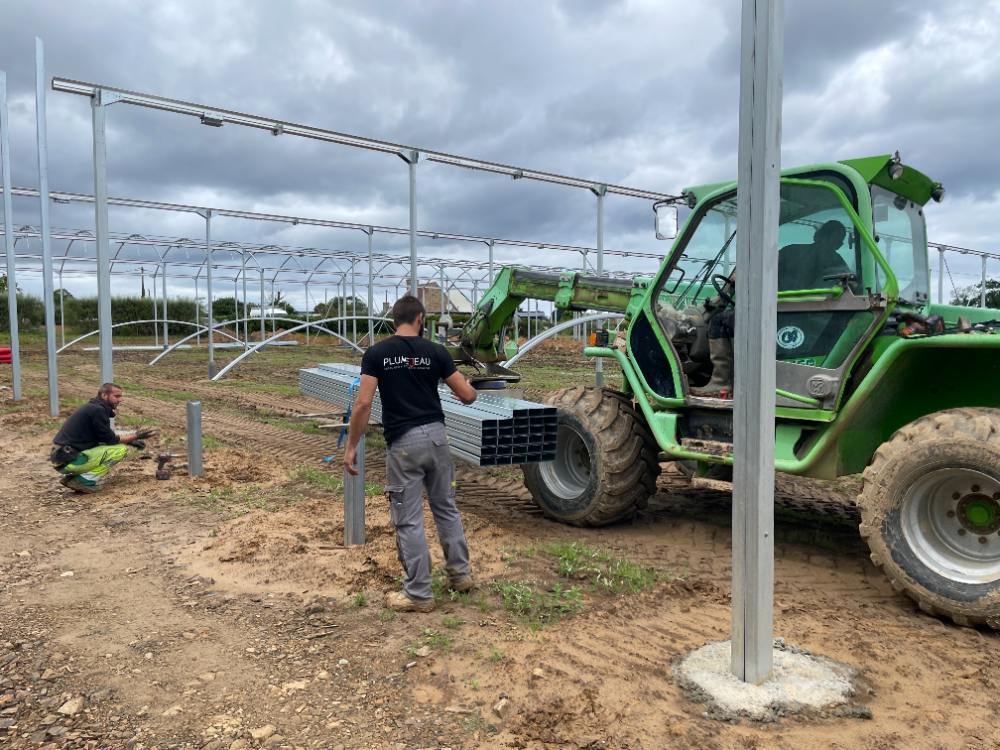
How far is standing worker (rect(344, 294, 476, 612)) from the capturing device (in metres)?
4.33

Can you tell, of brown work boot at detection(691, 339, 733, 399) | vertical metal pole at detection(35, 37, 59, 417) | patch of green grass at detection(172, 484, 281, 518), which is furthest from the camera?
vertical metal pole at detection(35, 37, 59, 417)

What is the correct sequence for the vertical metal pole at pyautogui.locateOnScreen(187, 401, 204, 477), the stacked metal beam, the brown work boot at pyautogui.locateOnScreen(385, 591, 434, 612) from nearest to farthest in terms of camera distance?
the brown work boot at pyautogui.locateOnScreen(385, 591, 434, 612) < the stacked metal beam < the vertical metal pole at pyautogui.locateOnScreen(187, 401, 204, 477)

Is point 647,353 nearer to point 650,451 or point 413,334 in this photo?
point 650,451

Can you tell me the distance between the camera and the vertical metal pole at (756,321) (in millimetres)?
3041

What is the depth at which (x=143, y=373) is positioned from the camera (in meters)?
19.8

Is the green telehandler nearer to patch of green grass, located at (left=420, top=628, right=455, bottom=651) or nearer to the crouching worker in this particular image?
patch of green grass, located at (left=420, top=628, right=455, bottom=651)

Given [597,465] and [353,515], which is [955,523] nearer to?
[597,465]

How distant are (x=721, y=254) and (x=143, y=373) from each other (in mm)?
17626

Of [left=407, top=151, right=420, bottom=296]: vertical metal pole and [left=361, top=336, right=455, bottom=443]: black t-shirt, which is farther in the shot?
[left=407, top=151, right=420, bottom=296]: vertical metal pole

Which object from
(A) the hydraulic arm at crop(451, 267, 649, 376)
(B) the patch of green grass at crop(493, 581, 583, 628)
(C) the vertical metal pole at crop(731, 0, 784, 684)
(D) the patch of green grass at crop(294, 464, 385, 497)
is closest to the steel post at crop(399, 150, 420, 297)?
(A) the hydraulic arm at crop(451, 267, 649, 376)

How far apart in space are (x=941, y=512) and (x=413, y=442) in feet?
9.60

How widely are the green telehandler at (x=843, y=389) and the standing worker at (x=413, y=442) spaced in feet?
5.79

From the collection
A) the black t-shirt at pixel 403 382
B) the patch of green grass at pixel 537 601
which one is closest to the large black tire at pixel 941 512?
the patch of green grass at pixel 537 601

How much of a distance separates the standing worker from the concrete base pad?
145 centimetres
